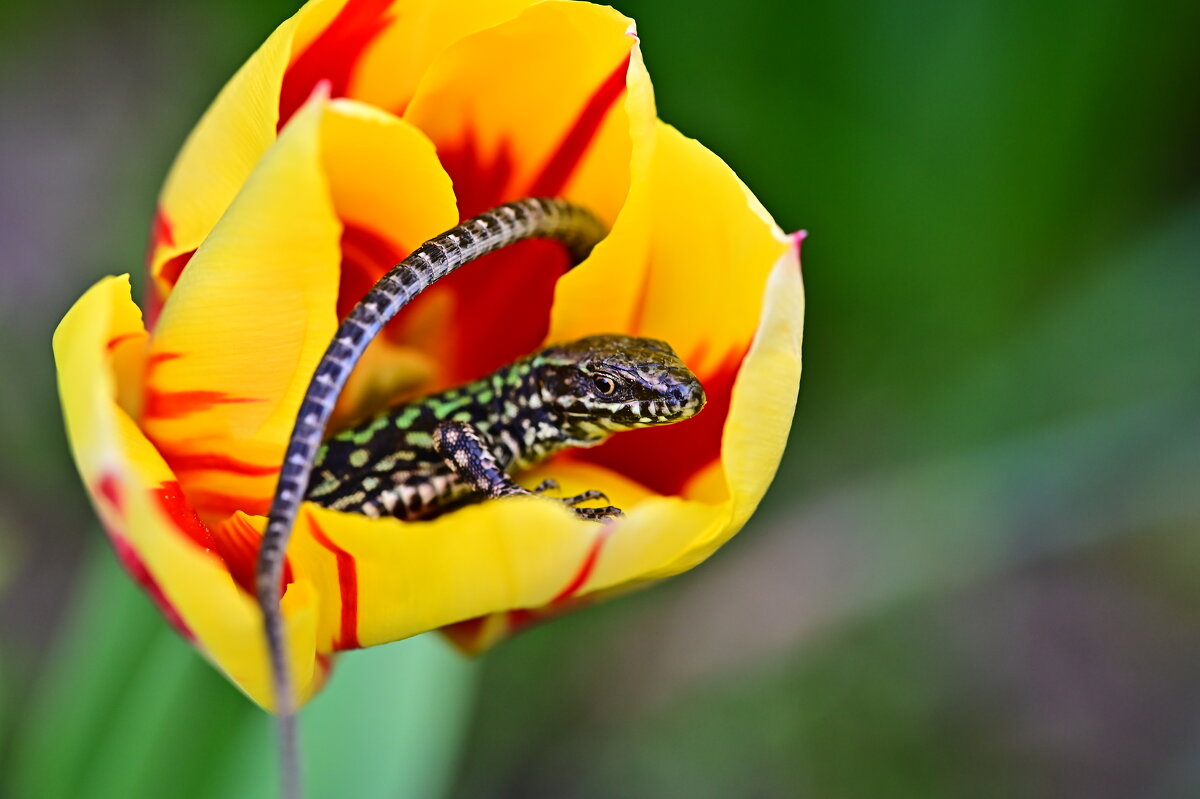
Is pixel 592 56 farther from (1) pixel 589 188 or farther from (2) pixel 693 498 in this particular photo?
(2) pixel 693 498

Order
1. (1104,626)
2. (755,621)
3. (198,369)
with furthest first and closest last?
1. (1104,626)
2. (755,621)
3. (198,369)

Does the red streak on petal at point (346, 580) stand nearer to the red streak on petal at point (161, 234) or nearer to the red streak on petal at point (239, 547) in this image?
the red streak on petal at point (239, 547)

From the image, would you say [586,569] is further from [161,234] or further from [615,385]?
[161,234]

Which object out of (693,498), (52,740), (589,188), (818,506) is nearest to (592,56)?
(589,188)

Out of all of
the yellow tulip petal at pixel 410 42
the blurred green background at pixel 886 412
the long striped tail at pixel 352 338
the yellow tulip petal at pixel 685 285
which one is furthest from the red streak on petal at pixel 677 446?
the blurred green background at pixel 886 412

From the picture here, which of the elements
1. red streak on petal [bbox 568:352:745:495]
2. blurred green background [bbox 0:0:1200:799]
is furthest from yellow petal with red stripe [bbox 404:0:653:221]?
blurred green background [bbox 0:0:1200:799]

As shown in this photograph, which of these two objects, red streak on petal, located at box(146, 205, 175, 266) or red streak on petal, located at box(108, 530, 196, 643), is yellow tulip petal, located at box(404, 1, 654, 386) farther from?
red streak on petal, located at box(108, 530, 196, 643)
